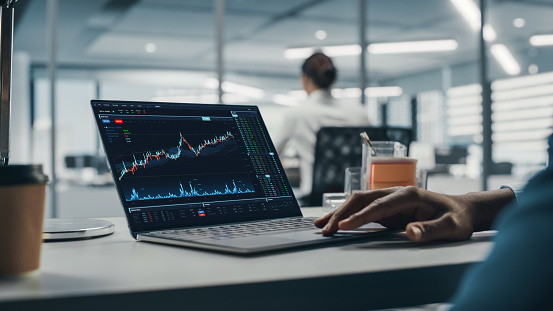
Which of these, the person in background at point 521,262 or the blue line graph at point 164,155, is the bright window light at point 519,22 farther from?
the person in background at point 521,262

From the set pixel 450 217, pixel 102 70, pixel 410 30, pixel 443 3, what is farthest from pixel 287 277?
pixel 102 70

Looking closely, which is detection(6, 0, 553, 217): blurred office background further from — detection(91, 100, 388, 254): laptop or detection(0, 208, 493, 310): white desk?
detection(0, 208, 493, 310): white desk

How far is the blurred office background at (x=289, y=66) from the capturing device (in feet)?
15.4

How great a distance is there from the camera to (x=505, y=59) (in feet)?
15.9

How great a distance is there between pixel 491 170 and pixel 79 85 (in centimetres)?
671

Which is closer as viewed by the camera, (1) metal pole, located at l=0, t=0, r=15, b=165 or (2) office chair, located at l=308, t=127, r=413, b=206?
(1) metal pole, located at l=0, t=0, r=15, b=165

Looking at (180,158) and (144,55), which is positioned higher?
(144,55)

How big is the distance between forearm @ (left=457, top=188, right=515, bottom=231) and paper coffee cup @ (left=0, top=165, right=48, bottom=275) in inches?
24.0

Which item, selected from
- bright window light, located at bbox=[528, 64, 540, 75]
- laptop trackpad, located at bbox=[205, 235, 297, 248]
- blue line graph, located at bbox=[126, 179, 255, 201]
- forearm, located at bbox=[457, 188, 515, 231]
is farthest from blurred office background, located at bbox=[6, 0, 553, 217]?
laptop trackpad, located at bbox=[205, 235, 297, 248]

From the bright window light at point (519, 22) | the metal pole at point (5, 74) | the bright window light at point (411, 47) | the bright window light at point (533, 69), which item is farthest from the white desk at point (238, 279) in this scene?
the bright window light at point (411, 47)

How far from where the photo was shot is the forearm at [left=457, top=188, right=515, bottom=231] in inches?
34.4

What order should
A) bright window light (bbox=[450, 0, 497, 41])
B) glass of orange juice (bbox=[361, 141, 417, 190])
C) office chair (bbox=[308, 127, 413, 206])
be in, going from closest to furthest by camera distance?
glass of orange juice (bbox=[361, 141, 417, 190]) → office chair (bbox=[308, 127, 413, 206]) → bright window light (bbox=[450, 0, 497, 41])

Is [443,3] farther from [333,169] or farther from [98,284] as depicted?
[98,284]

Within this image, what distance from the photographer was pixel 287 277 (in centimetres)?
56
